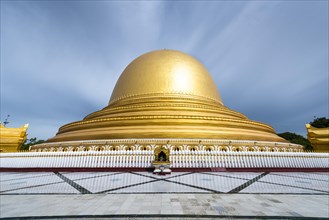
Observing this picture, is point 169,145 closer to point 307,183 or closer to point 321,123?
point 307,183

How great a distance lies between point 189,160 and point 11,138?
1522cm

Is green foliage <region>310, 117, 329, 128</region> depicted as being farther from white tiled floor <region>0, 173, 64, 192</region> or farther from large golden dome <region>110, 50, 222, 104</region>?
white tiled floor <region>0, 173, 64, 192</region>

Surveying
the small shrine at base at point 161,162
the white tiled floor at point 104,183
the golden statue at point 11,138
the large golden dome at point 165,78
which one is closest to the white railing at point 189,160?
the small shrine at base at point 161,162

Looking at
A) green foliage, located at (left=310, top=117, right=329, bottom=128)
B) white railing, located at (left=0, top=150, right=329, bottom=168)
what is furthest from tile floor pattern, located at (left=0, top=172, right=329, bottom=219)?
green foliage, located at (left=310, top=117, right=329, bottom=128)

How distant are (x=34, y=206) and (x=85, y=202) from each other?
0.91m

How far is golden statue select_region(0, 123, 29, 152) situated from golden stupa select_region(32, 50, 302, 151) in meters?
2.27

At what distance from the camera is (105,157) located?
8258mm

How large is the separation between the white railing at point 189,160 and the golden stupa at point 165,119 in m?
1.76

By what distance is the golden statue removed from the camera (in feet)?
46.4

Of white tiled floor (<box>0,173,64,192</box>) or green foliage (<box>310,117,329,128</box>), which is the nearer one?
white tiled floor (<box>0,173,64,192</box>)

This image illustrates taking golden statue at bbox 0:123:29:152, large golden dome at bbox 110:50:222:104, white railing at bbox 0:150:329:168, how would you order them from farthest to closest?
large golden dome at bbox 110:50:222:104, golden statue at bbox 0:123:29:152, white railing at bbox 0:150:329:168

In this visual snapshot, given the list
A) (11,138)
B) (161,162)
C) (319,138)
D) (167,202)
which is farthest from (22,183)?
(319,138)

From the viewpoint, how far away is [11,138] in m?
14.4

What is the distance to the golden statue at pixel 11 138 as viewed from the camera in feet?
46.4
